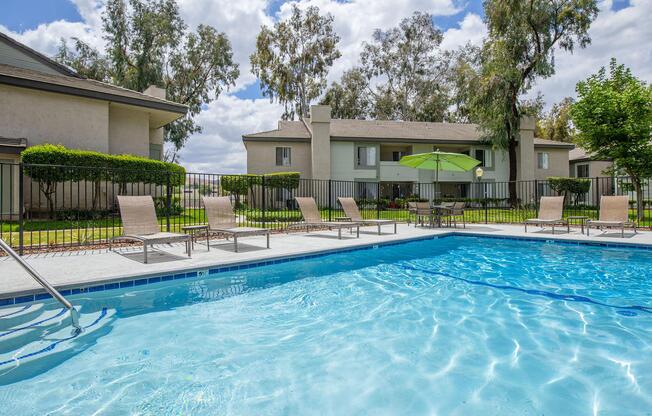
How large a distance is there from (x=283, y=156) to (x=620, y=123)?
62.8 feet

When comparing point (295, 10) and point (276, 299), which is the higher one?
Result: point (295, 10)

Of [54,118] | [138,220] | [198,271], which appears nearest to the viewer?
[198,271]

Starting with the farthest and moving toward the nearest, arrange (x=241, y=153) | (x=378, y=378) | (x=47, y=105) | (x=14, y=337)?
1. (x=241, y=153)
2. (x=47, y=105)
3. (x=14, y=337)
4. (x=378, y=378)

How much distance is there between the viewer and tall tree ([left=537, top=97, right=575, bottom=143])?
41688mm

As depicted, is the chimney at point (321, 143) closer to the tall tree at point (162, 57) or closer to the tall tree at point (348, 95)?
the tall tree at point (162, 57)

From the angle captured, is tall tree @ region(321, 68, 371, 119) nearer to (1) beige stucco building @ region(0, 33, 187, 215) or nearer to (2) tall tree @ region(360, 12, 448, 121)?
(2) tall tree @ region(360, 12, 448, 121)

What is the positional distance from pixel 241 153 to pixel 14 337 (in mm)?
27668

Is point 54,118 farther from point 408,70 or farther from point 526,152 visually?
point 408,70

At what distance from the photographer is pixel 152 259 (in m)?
7.00

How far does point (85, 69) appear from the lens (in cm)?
3198

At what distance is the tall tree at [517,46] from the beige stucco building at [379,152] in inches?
105

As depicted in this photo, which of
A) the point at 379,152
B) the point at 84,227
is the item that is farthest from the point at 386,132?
the point at 84,227

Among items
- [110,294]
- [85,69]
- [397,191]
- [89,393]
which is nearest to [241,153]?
[397,191]

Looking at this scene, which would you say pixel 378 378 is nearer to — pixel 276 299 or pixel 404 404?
pixel 404 404
